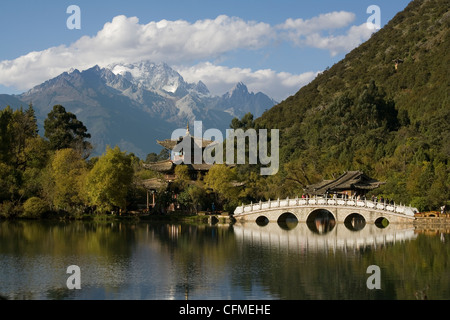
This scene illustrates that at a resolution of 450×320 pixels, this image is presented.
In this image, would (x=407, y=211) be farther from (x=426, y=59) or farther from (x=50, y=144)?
(x=426, y=59)

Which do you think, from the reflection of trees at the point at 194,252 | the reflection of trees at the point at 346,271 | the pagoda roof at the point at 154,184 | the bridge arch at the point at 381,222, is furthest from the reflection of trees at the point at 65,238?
the bridge arch at the point at 381,222

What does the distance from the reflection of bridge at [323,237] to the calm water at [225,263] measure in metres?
0.06

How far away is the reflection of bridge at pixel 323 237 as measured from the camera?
31.6 m

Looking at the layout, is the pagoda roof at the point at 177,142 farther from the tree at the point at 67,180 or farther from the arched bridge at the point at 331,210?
the arched bridge at the point at 331,210

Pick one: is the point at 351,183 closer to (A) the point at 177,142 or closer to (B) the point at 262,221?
(B) the point at 262,221

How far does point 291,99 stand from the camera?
102 meters

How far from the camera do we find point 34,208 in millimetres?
48469

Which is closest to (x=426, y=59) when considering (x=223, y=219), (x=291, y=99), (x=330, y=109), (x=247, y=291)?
(x=330, y=109)

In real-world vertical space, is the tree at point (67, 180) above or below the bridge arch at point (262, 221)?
above

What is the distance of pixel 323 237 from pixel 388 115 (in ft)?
127
